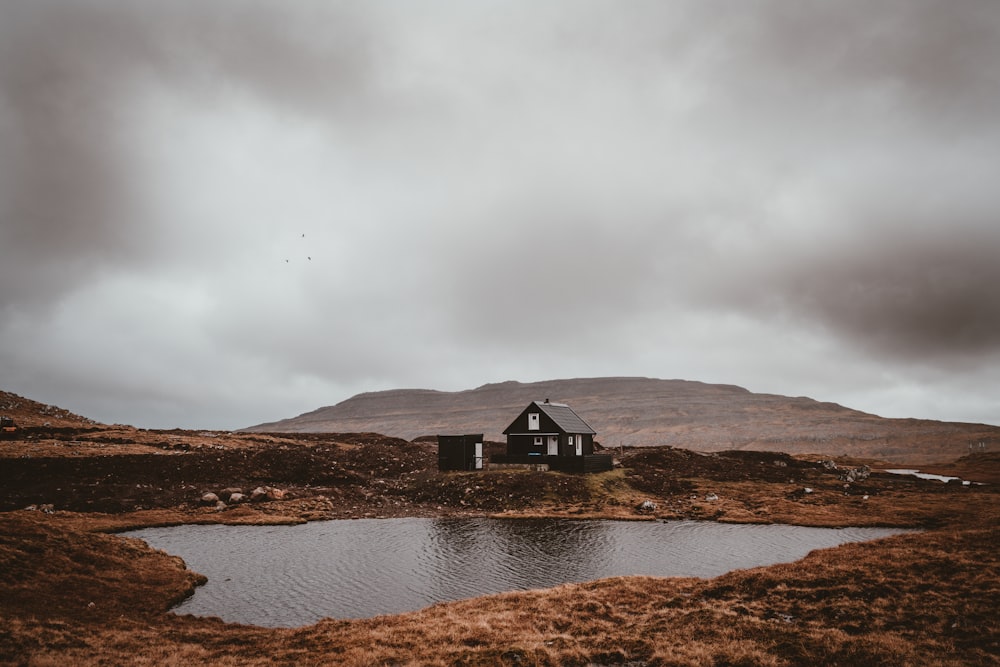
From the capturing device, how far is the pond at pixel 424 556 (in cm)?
2539

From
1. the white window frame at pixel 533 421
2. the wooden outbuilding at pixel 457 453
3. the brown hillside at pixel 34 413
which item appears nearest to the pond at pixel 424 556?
the wooden outbuilding at pixel 457 453

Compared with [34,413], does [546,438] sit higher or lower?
lower

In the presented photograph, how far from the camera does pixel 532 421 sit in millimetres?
69250

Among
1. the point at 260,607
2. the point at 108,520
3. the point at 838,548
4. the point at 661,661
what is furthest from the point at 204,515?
the point at 838,548

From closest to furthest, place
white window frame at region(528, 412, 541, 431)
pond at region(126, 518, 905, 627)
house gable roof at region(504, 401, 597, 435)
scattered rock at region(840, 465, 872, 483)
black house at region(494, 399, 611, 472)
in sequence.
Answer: pond at region(126, 518, 905, 627)
black house at region(494, 399, 611, 472)
house gable roof at region(504, 401, 597, 435)
white window frame at region(528, 412, 541, 431)
scattered rock at region(840, 465, 872, 483)

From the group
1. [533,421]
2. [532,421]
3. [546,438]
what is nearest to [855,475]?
[546,438]

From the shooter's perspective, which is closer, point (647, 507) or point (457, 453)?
point (647, 507)

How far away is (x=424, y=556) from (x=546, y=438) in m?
36.0

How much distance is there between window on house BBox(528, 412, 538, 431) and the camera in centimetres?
6894

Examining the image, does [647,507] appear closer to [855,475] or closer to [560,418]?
[560,418]

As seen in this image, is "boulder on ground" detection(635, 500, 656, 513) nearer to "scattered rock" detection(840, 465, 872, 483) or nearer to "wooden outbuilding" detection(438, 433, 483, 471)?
"wooden outbuilding" detection(438, 433, 483, 471)

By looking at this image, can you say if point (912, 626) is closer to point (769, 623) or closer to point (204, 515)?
point (769, 623)

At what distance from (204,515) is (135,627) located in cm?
2961

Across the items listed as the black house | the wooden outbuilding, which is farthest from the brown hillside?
the black house
